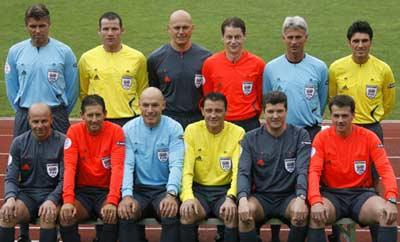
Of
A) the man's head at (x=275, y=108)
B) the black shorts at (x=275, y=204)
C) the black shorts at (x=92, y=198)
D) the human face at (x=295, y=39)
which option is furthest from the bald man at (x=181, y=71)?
the black shorts at (x=275, y=204)

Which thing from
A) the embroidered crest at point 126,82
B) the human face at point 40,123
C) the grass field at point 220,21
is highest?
the grass field at point 220,21

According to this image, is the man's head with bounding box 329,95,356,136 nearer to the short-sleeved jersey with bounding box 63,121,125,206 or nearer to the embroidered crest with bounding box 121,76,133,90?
the short-sleeved jersey with bounding box 63,121,125,206

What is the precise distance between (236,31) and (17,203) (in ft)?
8.08

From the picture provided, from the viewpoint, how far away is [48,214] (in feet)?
20.9

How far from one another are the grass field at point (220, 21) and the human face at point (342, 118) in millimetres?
10349

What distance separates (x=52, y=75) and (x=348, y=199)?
9.54 ft

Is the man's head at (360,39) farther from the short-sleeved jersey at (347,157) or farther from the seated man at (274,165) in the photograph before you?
the seated man at (274,165)

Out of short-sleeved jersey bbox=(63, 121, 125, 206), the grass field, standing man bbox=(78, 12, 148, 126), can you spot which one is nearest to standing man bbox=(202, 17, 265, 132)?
standing man bbox=(78, 12, 148, 126)

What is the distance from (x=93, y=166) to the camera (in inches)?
266

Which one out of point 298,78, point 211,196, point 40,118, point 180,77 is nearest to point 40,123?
point 40,118

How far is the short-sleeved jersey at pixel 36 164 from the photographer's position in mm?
6734

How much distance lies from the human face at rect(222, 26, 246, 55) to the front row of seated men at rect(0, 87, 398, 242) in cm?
77

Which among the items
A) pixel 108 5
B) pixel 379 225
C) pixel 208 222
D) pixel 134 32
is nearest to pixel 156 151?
pixel 208 222

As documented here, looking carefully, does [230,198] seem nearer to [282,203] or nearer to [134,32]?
[282,203]
